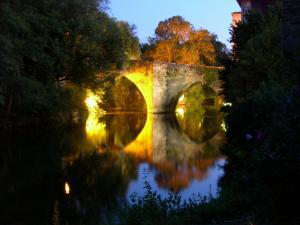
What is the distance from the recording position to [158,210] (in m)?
5.55

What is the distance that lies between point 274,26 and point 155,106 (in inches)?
789

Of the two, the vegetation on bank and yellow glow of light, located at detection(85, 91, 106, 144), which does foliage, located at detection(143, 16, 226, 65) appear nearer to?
yellow glow of light, located at detection(85, 91, 106, 144)

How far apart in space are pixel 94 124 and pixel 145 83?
877cm

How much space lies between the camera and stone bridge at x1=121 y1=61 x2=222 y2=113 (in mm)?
32344

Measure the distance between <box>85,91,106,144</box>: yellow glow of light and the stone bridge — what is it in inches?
115

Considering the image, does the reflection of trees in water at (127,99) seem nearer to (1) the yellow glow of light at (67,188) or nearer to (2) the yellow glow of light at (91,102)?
(2) the yellow glow of light at (91,102)

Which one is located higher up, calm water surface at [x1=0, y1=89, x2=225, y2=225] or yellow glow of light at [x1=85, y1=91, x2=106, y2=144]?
yellow glow of light at [x1=85, y1=91, x2=106, y2=144]

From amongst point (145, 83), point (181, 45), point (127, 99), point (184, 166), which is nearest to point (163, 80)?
point (145, 83)

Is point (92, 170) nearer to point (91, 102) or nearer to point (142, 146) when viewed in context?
point (142, 146)

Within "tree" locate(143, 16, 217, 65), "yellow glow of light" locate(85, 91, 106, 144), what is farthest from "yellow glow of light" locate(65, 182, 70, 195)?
"tree" locate(143, 16, 217, 65)

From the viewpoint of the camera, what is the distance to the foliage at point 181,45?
44938mm

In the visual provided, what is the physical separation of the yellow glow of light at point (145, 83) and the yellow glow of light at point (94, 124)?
2.93 m

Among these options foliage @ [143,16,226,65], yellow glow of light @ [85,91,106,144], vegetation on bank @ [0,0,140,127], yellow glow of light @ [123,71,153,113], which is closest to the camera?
vegetation on bank @ [0,0,140,127]

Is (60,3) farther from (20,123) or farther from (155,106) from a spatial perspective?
(155,106)
